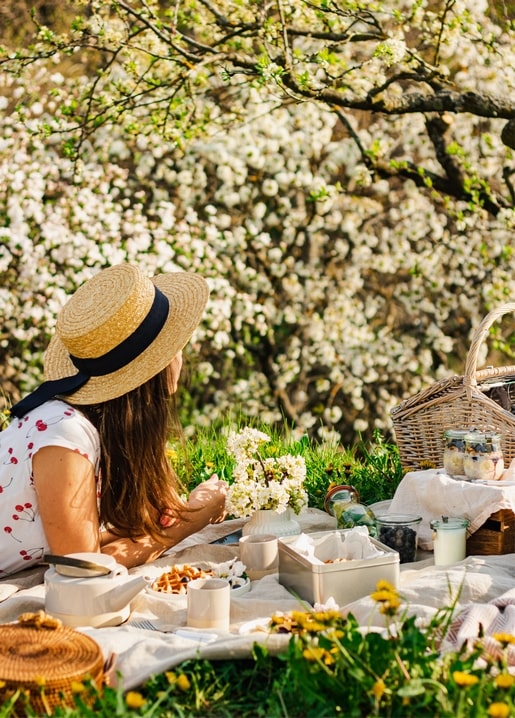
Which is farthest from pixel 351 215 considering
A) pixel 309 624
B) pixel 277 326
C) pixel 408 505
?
pixel 309 624

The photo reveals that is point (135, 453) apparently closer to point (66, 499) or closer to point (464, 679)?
point (66, 499)

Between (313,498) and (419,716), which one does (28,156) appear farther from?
(419,716)

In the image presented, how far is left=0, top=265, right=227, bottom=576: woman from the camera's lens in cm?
255

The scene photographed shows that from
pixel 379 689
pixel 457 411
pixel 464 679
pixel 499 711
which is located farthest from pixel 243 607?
pixel 457 411

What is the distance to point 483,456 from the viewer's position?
298 cm

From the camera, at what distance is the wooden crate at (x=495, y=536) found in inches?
113

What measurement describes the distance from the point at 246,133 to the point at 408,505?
13.5ft

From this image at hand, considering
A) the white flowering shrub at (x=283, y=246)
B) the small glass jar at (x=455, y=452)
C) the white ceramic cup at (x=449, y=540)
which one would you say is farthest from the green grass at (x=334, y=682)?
the white flowering shrub at (x=283, y=246)

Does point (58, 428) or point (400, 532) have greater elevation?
point (58, 428)

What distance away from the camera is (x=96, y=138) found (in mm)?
6590

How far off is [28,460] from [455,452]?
131 centimetres

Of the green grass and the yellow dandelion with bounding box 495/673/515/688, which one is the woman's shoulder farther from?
the yellow dandelion with bounding box 495/673/515/688

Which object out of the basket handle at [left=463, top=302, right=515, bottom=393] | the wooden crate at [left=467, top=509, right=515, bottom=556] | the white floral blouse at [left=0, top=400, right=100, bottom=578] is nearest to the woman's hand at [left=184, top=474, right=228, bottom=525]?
the white floral blouse at [left=0, top=400, right=100, bottom=578]

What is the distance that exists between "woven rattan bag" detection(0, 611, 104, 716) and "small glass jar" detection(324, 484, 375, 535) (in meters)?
1.11
